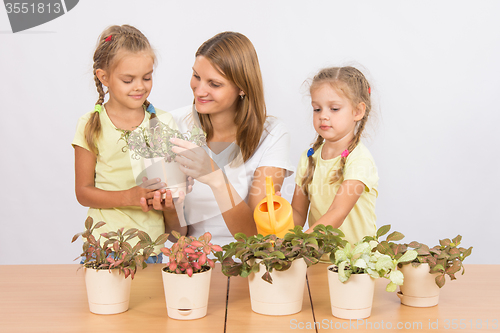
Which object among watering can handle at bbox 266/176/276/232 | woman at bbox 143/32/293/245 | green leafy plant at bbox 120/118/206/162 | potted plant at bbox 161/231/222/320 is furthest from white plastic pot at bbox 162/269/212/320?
woman at bbox 143/32/293/245

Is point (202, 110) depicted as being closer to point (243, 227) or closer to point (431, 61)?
point (243, 227)

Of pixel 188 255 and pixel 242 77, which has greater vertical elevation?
pixel 242 77

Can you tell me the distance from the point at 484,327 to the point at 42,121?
2.60 meters

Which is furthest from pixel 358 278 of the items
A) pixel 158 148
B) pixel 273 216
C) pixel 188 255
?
pixel 158 148

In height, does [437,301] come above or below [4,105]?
below

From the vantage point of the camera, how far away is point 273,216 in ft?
4.05

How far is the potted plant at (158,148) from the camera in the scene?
138cm

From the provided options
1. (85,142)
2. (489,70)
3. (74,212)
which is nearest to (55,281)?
(85,142)

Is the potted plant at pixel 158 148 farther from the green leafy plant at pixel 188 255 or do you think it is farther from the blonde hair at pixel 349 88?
the blonde hair at pixel 349 88

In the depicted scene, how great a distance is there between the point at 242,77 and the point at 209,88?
0.41 feet

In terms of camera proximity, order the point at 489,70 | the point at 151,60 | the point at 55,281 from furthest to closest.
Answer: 1. the point at 489,70
2. the point at 151,60
3. the point at 55,281

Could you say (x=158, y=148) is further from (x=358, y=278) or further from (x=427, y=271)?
(x=427, y=271)

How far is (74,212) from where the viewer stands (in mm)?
2971

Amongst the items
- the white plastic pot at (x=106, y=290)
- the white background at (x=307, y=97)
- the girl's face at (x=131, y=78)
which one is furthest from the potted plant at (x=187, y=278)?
the white background at (x=307, y=97)
